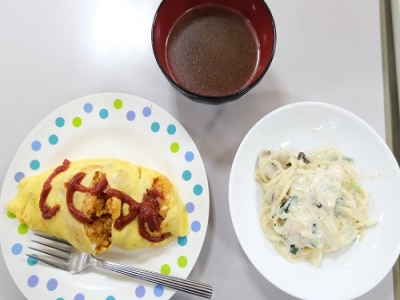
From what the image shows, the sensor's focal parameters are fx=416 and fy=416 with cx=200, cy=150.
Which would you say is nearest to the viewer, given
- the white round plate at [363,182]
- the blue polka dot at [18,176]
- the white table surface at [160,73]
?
the white round plate at [363,182]

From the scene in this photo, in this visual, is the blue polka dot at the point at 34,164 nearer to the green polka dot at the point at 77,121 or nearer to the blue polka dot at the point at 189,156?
the green polka dot at the point at 77,121

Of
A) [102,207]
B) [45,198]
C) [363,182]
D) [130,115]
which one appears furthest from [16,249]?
[363,182]

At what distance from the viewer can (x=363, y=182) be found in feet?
4.07

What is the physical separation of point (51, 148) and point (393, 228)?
1035 mm

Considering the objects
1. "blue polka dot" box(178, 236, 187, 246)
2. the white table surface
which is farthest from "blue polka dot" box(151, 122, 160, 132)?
"blue polka dot" box(178, 236, 187, 246)

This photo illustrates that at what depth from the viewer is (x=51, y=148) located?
4.20ft

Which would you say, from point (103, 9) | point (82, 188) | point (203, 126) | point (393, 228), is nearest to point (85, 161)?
point (82, 188)

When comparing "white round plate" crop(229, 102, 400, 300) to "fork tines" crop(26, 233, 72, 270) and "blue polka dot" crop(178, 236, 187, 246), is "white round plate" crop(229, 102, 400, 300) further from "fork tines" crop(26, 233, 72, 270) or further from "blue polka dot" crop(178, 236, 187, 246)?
"fork tines" crop(26, 233, 72, 270)

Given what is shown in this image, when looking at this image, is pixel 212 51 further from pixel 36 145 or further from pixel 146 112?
pixel 36 145

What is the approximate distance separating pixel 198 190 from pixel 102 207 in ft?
0.93

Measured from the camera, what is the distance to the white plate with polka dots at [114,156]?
121 cm

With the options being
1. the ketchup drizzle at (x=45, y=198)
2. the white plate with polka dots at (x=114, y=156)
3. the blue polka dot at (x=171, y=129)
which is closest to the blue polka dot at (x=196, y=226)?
the white plate with polka dots at (x=114, y=156)

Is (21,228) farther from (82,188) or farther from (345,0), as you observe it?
(345,0)

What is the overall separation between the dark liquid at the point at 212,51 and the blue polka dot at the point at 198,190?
0.91 feet
